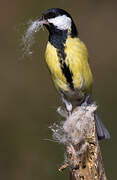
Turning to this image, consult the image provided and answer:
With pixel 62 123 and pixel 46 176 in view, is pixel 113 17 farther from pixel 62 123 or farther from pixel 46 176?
pixel 62 123

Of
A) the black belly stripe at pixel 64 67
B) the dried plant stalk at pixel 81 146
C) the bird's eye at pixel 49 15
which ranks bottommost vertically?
the dried plant stalk at pixel 81 146

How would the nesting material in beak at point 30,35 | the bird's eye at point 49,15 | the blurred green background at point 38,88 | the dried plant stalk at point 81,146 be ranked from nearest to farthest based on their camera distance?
the dried plant stalk at point 81,146, the nesting material in beak at point 30,35, the bird's eye at point 49,15, the blurred green background at point 38,88

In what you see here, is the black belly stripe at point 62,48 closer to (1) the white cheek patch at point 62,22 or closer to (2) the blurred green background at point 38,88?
(1) the white cheek patch at point 62,22

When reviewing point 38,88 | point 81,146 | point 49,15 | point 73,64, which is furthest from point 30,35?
point 38,88

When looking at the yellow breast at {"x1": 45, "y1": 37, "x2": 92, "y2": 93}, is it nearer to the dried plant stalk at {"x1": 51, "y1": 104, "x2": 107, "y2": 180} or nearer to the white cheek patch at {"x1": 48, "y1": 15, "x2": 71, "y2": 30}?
the white cheek patch at {"x1": 48, "y1": 15, "x2": 71, "y2": 30}

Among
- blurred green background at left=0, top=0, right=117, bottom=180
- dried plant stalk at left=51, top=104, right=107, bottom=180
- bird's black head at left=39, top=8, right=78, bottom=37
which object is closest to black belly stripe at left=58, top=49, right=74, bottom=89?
bird's black head at left=39, top=8, right=78, bottom=37

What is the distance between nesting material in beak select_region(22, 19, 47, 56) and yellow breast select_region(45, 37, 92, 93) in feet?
0.33

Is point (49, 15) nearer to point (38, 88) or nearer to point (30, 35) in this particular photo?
point (30, 35)

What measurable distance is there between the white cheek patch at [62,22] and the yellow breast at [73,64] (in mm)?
61

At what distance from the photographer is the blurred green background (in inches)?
144

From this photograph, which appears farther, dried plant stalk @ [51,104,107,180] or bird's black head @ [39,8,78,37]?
bird's black head @ [39,8,78,37]

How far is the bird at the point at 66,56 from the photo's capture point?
2703 millimetres

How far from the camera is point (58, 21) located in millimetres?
2729

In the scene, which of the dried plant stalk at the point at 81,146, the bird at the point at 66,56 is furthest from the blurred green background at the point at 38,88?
the dried plant stalk at the point at 81,146
